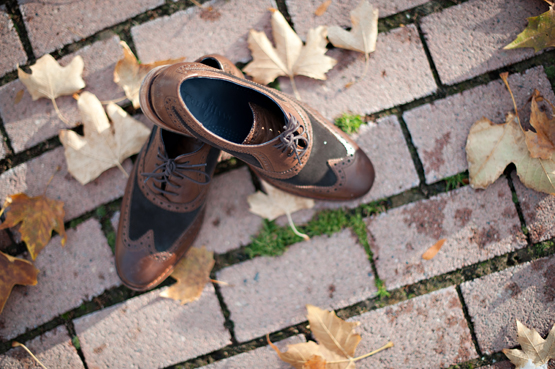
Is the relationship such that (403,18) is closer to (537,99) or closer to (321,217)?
(537,99)

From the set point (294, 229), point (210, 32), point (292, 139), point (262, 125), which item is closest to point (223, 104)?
point (262, 125)

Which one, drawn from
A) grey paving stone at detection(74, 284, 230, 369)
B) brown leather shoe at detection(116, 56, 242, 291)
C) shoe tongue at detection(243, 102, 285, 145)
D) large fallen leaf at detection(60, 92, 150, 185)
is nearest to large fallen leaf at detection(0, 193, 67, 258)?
large fallen leaf at detection(60, 92, 150, 185)

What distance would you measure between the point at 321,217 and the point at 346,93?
702 mm

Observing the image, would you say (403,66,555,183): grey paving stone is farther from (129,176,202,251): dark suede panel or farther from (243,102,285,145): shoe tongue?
(129,176,202,251): dark suede panel

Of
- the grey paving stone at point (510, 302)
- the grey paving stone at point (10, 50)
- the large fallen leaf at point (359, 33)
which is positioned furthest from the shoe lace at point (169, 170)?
the grey paving stone at point (510, 302)

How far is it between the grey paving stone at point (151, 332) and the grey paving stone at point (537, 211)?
1.73 m

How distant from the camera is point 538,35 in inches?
67.0

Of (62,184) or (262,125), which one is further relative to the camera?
(62,184)

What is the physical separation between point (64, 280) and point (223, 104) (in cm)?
137

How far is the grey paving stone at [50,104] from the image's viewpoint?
1.93 metres

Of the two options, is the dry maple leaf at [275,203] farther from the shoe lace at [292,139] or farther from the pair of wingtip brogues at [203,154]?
the shoe lace at [292,139]

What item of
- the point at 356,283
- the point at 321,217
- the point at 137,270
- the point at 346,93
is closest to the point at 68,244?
the point at 137,270

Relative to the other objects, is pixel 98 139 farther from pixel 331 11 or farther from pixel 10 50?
pixel 331 11

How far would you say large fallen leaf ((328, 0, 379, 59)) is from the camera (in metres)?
1.76
